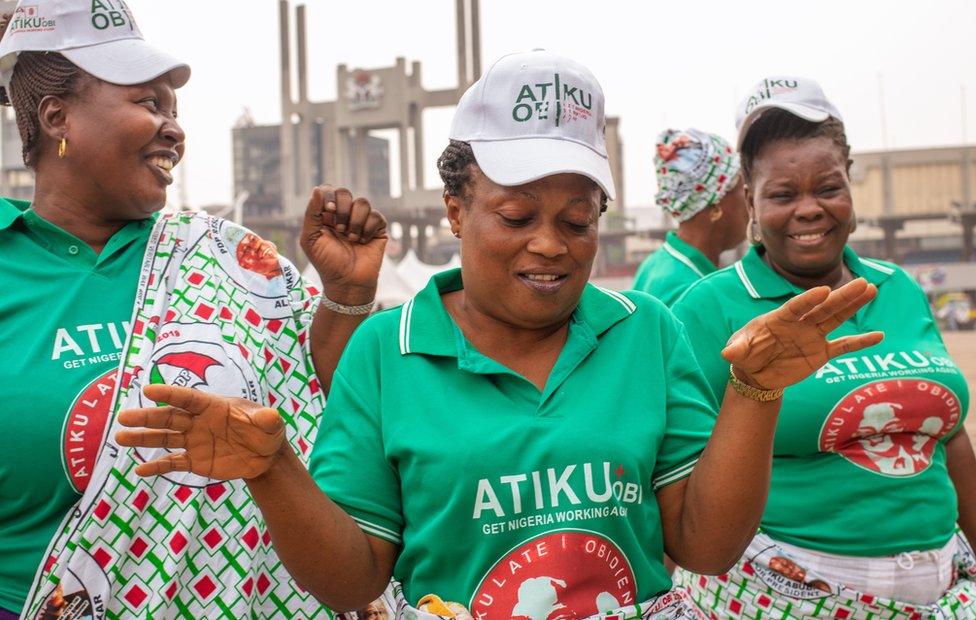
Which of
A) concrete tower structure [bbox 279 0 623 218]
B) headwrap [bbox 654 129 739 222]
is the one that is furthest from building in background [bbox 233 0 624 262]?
headwrap [bbox 654 129 739 222]

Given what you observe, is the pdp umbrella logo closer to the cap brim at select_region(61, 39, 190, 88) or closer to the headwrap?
the cap brim at select_region(61, 39, 190, 88)

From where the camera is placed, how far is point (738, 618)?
2.88m

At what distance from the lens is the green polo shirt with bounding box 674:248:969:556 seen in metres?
2.74

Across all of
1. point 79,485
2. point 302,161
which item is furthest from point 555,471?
point 302,161

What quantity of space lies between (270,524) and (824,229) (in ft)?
6.07

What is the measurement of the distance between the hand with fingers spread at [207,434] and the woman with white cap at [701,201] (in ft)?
11.0

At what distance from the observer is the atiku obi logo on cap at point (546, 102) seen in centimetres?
199

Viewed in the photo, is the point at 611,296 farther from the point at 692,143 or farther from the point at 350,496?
the point at 692,143

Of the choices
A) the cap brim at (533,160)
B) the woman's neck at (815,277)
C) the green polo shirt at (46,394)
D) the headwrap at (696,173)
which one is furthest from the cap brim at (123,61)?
the headwrap at (696,173)

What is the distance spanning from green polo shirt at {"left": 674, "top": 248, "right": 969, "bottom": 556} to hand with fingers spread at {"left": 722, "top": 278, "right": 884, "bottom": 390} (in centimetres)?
92

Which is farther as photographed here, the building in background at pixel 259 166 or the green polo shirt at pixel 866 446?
the building in background at pixel 259 166

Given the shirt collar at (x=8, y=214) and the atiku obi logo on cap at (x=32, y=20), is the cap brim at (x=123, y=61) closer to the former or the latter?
the atiku obi logo on cap at (x=32, y=20)

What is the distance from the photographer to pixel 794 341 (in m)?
1.84

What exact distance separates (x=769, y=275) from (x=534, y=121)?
1322mm
